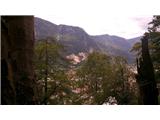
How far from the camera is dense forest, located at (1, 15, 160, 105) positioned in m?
4.15

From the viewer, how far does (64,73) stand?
46.3 feet

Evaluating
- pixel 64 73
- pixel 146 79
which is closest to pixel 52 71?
pixel 64 73

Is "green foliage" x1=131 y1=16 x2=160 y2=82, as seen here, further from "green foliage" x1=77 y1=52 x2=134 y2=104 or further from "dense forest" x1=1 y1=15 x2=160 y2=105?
"green foliage" x1=77 y1=52 x2=134 y2=104

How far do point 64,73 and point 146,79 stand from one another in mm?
7616

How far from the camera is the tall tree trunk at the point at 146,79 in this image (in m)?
6.68

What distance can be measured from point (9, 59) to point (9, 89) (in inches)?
16.3

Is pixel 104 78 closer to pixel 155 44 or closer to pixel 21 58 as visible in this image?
pixel 155 44

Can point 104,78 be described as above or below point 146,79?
below

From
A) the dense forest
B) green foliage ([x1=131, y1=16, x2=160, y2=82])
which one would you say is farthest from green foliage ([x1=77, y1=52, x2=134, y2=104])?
green foliage ([x1=131, y1=16, x2=160, y2=82])

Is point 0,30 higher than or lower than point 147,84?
higher
